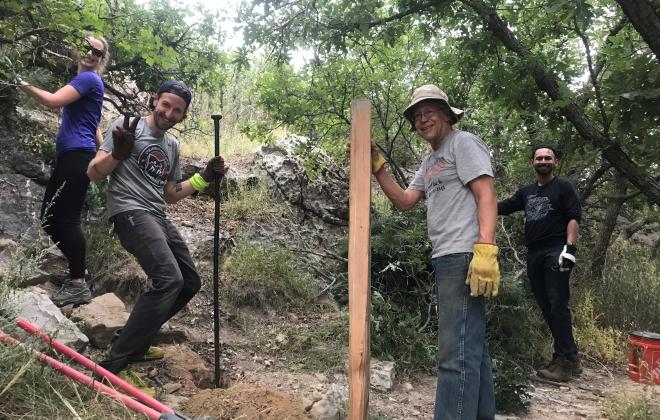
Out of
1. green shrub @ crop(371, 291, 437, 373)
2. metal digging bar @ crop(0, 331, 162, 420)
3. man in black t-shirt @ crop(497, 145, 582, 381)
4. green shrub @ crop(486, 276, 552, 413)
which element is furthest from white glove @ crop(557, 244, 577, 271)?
metal digging bar @ crop(0, 331, 162, 420)

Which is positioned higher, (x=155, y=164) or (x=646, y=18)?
(x=646, y=18)

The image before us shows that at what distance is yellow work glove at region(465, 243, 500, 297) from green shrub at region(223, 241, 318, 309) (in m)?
3.26

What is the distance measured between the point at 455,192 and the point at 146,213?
1928 mm

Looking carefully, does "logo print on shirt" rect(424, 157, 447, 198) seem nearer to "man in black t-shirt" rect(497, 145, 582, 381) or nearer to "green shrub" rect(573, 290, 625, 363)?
"man in black t-shirt" rect(497, 145, 582, 381)

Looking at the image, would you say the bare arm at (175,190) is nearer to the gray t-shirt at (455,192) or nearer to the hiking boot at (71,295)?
the hiking boot at (71,295)

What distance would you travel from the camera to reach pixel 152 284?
2.99m

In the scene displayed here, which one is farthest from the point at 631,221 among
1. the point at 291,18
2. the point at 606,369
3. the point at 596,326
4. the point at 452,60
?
the point at 291,18

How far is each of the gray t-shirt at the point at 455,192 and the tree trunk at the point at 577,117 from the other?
1.16 meters

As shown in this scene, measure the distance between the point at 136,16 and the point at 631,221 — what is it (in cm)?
894

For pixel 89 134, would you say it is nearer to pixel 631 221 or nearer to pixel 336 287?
pixel 336 287

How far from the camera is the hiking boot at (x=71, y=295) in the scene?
3.71 metres

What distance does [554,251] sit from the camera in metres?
4.58

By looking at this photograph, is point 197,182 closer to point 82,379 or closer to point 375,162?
point 375,162

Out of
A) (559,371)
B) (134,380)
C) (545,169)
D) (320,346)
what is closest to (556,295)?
(559,371)
